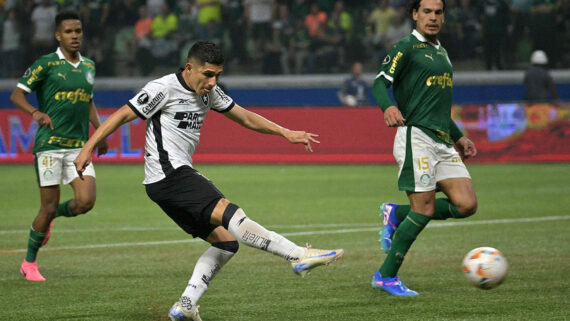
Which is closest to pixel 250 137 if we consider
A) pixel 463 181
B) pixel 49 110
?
pixel 49 110

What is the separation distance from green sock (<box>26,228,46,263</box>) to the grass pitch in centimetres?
23

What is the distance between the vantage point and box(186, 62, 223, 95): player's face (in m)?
6.52

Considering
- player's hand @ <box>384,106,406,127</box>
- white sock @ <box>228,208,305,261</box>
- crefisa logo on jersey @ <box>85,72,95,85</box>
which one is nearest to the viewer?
white sock @ <box>228,208,305,261</box>

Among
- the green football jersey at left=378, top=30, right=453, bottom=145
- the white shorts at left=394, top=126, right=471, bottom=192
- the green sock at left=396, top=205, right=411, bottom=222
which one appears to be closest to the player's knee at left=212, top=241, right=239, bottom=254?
the white shorts at left=394, top=126, right=471, bottom=192

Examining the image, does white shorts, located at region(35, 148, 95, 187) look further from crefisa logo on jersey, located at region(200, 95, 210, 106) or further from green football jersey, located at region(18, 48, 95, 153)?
crefisa logo on jersey, located at region(200, 95, 210, 106)

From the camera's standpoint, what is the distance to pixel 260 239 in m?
6.35

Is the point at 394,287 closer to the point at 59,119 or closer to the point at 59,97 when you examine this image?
the point at 59,119

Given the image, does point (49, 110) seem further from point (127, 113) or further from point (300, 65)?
point (300, 65)

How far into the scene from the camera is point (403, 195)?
15469 mm

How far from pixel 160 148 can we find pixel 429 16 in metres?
2.38

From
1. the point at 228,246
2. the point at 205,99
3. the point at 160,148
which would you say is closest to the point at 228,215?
the point at 228,246

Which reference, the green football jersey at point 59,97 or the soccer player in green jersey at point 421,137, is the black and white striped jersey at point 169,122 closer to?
the soccer player in green jersey at point 421,137

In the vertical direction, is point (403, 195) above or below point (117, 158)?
above

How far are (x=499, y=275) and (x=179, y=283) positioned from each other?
2.67m
